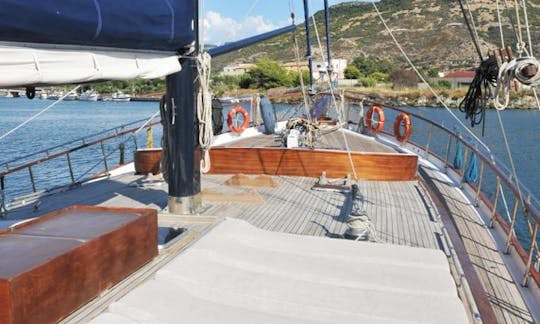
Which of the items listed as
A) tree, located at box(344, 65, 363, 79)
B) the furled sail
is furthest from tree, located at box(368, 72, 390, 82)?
the furled sail

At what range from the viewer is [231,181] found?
20.8ft

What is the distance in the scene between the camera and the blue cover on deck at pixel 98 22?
2.33 meters

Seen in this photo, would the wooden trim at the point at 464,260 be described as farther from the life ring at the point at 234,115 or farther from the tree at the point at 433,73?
the tree at the point at 433,73

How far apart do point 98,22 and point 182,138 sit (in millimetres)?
1910

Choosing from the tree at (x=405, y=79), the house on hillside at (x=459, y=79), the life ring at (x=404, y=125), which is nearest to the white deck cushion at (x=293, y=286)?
the life ring at (x=404, y=125)

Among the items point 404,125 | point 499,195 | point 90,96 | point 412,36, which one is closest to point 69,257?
point 499,195

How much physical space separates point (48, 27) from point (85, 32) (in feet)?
0.79

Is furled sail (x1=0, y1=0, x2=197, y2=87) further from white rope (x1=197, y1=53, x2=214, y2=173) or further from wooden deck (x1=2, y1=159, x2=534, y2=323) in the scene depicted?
wooden deck (x1=2, y1=159, x2=534, y2=323)

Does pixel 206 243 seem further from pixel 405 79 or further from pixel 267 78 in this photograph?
pixel 405 79

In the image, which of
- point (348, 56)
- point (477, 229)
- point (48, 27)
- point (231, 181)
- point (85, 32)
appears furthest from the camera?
point (348, 56)

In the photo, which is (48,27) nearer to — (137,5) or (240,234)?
(137,5)

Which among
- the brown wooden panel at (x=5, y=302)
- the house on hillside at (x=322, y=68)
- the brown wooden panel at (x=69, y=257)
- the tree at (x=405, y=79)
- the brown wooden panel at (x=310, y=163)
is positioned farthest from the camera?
the tree at (x=405, y=79)

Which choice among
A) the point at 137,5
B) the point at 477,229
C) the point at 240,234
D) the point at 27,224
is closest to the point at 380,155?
the point at 477,229

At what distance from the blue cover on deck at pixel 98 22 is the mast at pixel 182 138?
0.69 metres
